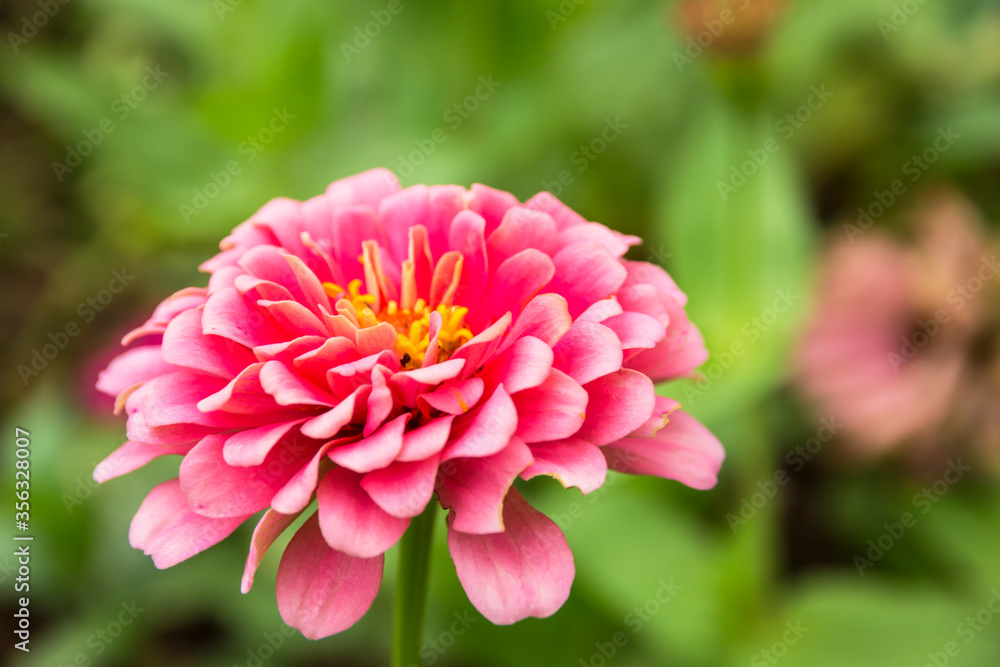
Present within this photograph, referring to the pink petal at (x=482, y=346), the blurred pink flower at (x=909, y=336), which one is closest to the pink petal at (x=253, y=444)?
the pink petal at (x=482, y=346)

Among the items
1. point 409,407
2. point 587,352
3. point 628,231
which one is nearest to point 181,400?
point 409,407

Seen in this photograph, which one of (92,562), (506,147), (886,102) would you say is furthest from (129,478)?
(886,102)

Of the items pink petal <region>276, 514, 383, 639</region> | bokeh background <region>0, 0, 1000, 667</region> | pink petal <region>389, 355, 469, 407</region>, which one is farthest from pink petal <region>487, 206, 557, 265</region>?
bokeh background <region>0, 0, 1000, 667</region>

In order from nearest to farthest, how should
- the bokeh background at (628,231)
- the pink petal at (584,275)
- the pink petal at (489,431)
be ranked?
the pink petal at (489,431)
the pink petal at (584,275)
the bokeh background at (628,231)

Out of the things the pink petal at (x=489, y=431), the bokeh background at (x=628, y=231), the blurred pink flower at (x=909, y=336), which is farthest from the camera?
the blurred pink flower at (x=909, y=336)

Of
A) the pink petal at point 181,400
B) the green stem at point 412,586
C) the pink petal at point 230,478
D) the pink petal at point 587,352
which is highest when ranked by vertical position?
the pink petal at point 587,352

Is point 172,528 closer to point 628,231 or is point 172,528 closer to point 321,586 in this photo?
point 321,586

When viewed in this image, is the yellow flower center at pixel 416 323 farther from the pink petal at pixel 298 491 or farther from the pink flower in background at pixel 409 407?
the pink petal at pixel 298 491

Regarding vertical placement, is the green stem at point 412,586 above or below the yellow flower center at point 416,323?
below

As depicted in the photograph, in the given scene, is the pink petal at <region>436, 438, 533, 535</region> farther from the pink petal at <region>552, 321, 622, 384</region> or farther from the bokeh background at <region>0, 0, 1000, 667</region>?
the bokeh background at <region>0, 0, 1000, 667</region>
